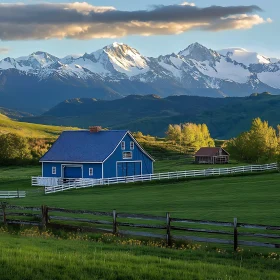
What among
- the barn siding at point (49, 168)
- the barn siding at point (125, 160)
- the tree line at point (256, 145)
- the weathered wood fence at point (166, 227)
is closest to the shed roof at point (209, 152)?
the tree line at point (256, 145)

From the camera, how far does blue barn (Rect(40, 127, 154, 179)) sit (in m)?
72.6

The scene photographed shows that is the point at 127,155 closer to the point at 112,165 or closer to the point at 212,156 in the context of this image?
the point at 112,165

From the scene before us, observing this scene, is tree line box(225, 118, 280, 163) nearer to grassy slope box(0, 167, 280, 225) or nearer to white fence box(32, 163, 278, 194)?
white fence box(32, 163, 278, 194)

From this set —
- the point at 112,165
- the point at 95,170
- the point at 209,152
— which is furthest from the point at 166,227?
the point at 209,152

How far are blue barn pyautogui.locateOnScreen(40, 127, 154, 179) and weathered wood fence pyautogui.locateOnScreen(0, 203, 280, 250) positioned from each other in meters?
40.5

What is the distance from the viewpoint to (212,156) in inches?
4697

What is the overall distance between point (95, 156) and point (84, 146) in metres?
3.69

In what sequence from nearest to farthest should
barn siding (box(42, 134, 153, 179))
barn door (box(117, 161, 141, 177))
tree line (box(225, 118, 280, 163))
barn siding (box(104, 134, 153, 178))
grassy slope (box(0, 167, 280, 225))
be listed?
grassy slope (box(0, 167, 280, 225)) < barn siding (box(42, 134, 153, 179)) < barn siding (box(104, 134, 153, 178)) < barn door (box(117, 161, 141, 177)) < tree line (box(225, 118, 280, 163))

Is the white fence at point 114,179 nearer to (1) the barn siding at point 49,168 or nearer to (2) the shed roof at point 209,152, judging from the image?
(1) the barn siding at point 49,168

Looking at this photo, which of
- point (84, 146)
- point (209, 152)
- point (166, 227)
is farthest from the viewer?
point (209, 152)

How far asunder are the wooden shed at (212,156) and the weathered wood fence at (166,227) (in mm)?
89394

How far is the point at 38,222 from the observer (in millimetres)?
27844

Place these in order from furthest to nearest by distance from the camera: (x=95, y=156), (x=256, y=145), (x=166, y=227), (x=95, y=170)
Answer: (x=256, y=145)
(x=95, y=156)
(x=95, y=170)
(x=166, y=227)

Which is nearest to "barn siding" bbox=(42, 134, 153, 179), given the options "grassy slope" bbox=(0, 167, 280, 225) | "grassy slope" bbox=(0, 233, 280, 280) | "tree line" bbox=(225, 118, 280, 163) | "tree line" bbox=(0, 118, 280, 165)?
"grassy slope" bbox=(0, 167, 280, 225)
